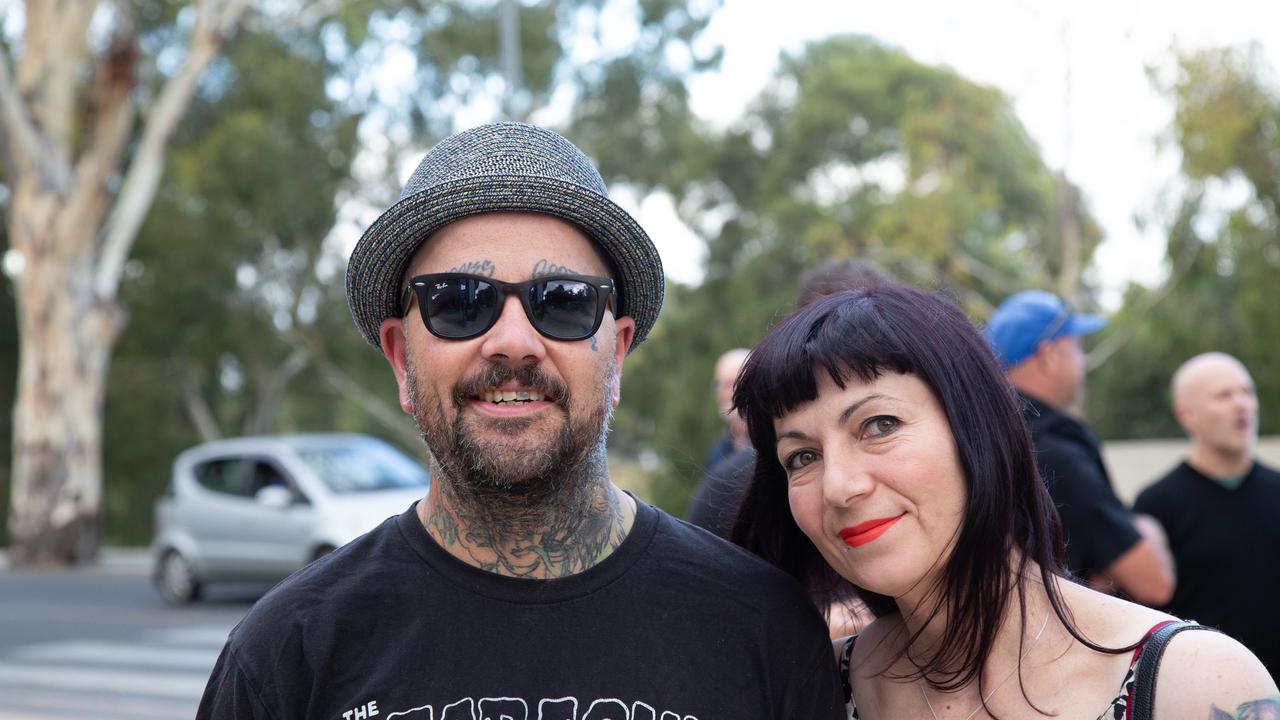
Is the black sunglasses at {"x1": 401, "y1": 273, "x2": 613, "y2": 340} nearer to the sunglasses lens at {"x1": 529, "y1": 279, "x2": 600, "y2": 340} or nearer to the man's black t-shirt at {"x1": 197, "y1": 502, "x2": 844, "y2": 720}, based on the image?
the sunglasses lens at {"x1": 529, "y1": 279, "x2": 600, "y2": 340}

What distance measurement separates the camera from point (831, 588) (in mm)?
2492

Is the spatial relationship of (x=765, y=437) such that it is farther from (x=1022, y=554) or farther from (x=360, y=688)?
(x=360, y=688)

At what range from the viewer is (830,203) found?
23.6 metres

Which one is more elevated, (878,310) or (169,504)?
(878,310)

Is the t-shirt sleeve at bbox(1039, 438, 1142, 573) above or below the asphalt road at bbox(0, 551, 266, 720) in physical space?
above

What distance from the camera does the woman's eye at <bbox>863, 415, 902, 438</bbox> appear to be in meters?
2.12

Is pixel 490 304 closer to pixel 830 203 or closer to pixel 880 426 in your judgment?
pixel 880 426

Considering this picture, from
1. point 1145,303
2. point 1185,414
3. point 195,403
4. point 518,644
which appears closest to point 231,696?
point 518,644

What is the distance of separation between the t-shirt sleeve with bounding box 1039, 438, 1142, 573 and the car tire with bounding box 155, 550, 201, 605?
1060cm

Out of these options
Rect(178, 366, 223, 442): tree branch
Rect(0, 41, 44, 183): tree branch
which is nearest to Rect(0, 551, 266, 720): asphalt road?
Rect(0, 41, 44, 183): tree branch

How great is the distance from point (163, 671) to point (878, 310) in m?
8.22

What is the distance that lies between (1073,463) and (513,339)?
2.35m

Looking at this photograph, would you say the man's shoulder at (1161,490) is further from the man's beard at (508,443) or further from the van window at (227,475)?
the van window at (227,475)

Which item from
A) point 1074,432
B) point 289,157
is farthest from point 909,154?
point 1074,432
